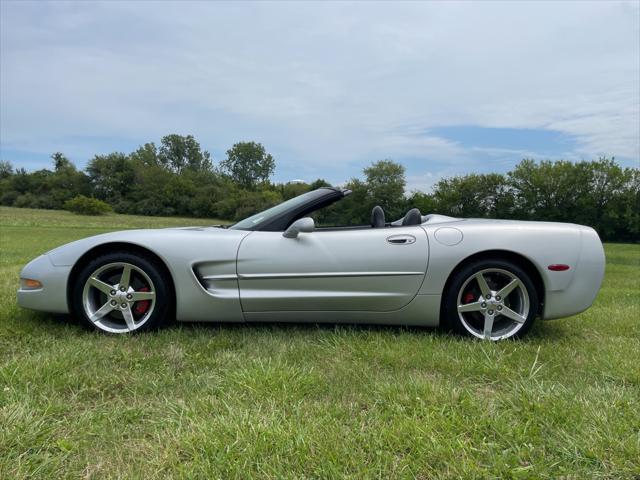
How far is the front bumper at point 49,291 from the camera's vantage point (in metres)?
2.98

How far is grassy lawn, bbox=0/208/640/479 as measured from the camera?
1.57 m

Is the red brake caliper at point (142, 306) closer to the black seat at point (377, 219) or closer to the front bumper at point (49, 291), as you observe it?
the front bumper at point (49, 291)

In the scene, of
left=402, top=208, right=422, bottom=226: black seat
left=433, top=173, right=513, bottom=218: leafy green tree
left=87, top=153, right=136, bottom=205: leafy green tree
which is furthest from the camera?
left=87, top=153, right=136, bottom=205: leafy green tree

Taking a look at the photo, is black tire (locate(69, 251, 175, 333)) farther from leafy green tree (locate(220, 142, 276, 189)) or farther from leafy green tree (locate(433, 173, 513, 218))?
leafy green tree (locate(220, 142, 276, 189))

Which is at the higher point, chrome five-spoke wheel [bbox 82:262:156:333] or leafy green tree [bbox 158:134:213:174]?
leafy green tree [bbox 158:134:213:174]

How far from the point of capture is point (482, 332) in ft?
9.96

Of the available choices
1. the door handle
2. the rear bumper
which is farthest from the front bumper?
the rear bumper

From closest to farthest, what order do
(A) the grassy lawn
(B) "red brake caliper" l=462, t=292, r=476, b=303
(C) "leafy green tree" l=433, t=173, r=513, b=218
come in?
(A) the grassy lawn, (B) "red brake caliper" l=462, t=292, r=476, b=303, (C) "leafy green tree" l=433, t=173, r=513, b=218

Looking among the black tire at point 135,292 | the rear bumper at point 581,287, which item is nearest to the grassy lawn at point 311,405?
the black tire at point 135,292

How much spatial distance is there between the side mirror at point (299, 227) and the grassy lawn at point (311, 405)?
0.72 meters

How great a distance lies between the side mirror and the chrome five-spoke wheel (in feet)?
3.33

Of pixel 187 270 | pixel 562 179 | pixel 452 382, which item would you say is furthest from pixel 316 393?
pixel 562 179

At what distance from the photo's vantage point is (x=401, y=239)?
3.03 meters

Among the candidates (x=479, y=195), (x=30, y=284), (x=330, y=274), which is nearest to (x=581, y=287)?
(x=330, y=274)
